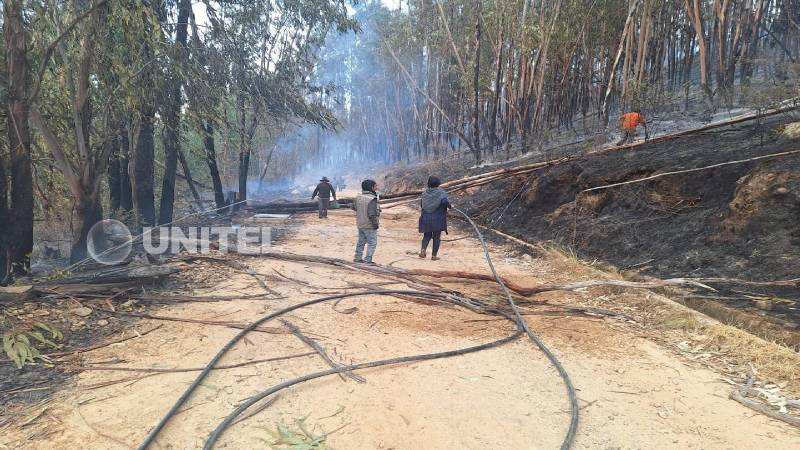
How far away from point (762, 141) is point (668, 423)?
16.5 ft

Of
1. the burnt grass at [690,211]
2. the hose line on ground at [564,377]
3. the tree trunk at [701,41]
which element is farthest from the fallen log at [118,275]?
the tree trunk at [701,41]

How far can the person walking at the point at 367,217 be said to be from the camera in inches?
254

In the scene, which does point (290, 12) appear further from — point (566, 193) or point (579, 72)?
point (566, 193)

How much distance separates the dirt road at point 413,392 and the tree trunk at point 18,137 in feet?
11.5

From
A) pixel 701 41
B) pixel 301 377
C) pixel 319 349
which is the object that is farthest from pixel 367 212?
pixel 701 41


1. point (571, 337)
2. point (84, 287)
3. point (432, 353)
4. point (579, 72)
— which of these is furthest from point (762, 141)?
point (579, 72)

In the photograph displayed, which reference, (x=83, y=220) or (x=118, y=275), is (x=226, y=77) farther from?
(x=118, y=275)

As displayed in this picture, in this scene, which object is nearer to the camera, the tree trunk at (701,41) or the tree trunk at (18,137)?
the tree trunk at (18,137)

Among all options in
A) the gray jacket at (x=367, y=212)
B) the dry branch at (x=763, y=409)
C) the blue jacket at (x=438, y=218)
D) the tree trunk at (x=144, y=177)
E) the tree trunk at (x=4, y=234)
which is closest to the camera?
the dry branch at (x=763, y=409)

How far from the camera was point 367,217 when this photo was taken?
21.2 feet

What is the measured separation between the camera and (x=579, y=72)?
1470 centimetres

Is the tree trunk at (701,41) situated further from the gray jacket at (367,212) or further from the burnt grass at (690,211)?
the gray jacket at (367,212)

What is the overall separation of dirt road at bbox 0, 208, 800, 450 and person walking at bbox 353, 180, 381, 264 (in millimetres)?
2139

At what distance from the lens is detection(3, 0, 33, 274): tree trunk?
541 centimetres
